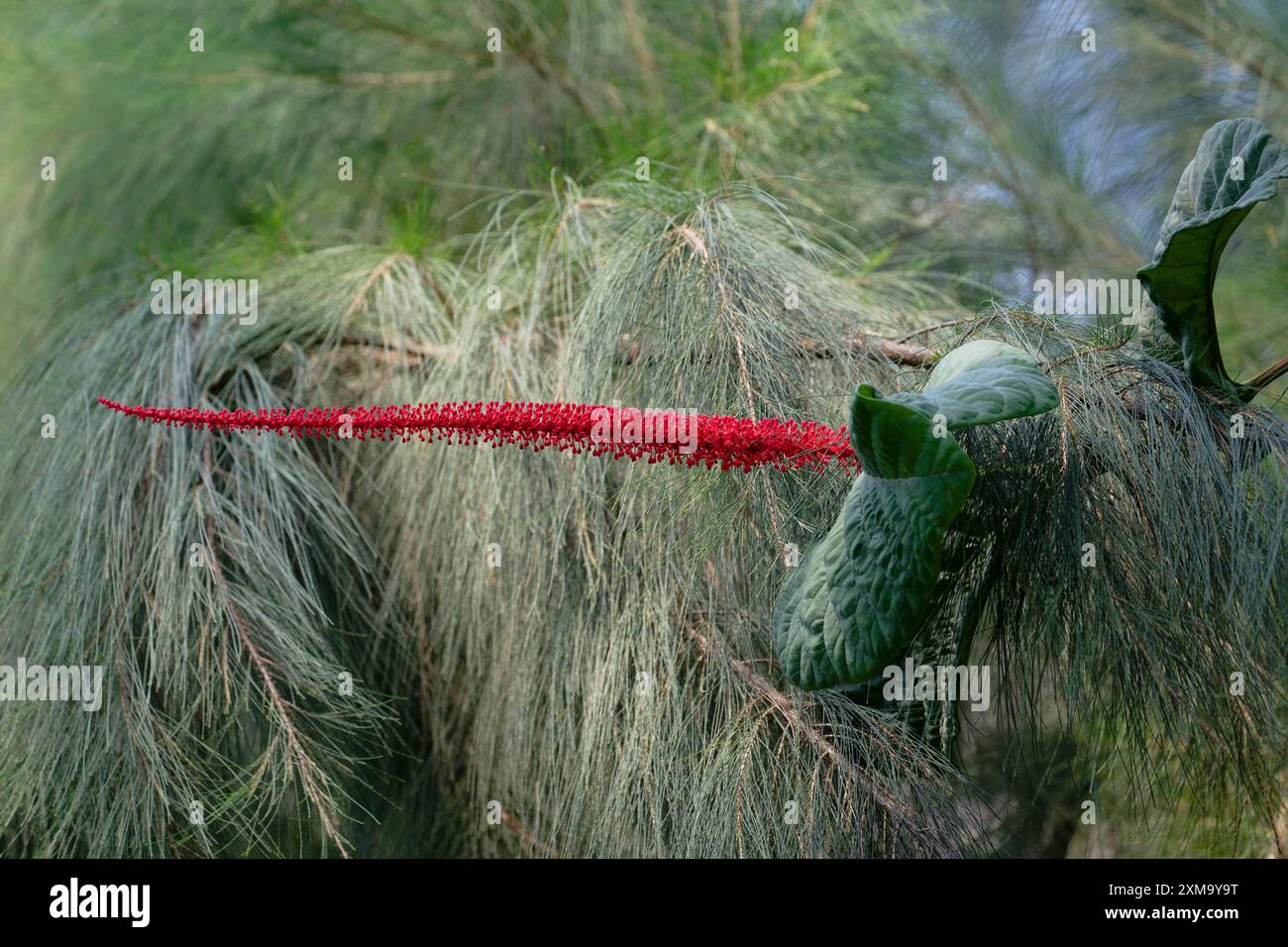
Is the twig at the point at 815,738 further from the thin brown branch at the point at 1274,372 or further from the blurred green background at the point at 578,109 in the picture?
the blurred green background at the point at 578,109

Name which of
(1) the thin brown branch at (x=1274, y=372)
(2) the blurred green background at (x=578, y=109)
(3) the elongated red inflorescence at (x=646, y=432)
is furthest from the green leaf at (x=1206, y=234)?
(2) the blurred green background at (x=578, y=109)

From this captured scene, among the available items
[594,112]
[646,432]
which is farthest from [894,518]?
[594,112]

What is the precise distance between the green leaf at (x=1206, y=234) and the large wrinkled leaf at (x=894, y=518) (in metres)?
0.11

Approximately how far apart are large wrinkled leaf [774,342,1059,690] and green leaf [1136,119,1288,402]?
108mm

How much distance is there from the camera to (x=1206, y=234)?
468mm

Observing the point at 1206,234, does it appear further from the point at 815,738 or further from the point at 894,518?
the point at 815,738

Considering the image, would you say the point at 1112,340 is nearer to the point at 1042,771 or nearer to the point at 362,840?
the point at 1042,771

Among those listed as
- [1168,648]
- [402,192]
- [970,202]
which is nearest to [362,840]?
[1168,648]

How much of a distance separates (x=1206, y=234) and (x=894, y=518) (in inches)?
7.8

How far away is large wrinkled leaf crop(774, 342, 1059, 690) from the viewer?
1.26ft

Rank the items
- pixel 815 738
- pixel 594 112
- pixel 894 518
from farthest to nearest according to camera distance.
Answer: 1. pixel 594 112
2. pixel 815 738
3. pixel 894 518

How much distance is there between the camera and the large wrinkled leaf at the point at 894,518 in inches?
15.1

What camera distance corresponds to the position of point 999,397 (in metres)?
0.39

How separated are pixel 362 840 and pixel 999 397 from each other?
1.87 feet
